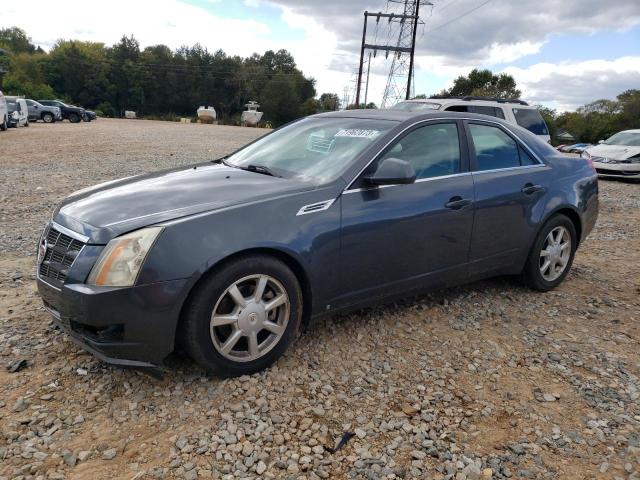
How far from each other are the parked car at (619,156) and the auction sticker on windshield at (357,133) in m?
12.0

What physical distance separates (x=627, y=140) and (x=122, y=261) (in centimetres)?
1636

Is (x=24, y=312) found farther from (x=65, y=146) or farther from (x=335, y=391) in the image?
(x=65, y=146)

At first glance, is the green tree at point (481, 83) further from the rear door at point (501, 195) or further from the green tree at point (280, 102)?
the rear door at point (501, 195)

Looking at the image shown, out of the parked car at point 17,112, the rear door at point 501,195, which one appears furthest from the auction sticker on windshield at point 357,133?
the parked car at point 17,112

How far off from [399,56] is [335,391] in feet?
116

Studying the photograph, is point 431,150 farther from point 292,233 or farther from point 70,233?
point 70,233

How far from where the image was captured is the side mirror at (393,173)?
128 inches

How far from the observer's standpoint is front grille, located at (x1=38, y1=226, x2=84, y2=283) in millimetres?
2762

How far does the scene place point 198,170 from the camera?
3844mm

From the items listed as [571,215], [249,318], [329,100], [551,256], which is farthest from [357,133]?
[329,100]

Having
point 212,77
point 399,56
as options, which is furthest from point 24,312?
point 212,77

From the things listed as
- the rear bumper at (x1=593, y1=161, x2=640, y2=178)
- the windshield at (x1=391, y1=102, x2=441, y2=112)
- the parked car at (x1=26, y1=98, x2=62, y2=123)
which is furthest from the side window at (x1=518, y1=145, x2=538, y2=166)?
the parked car at (x1=26, y1=98, x2=62, y2=123)

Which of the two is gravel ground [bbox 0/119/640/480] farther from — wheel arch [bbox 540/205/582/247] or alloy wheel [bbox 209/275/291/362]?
wheel arch [bbox 540/205/582/247]

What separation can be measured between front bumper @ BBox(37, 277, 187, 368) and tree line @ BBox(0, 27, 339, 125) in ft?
233
